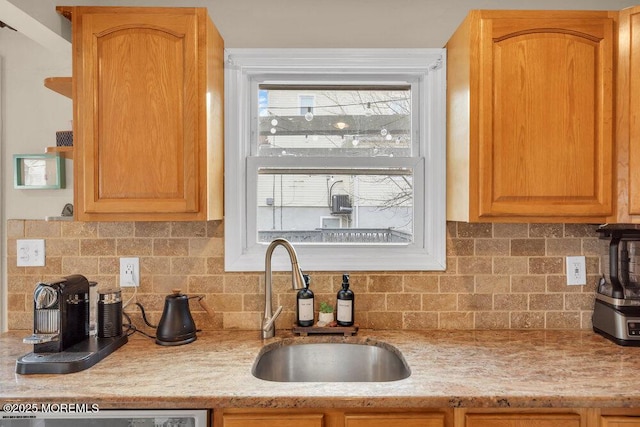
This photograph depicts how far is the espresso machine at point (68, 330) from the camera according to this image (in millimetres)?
1404

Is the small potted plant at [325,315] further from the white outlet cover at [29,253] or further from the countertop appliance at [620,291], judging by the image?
the white outlet cover at [29,253]

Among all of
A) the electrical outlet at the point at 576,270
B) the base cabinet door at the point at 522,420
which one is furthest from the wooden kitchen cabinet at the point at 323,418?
the electrical outlet at the point at 576,270

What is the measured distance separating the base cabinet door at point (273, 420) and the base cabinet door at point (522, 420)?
18.9 inches

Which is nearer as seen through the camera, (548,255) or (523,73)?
(523,73)

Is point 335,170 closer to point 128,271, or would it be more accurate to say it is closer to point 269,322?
point 269,322

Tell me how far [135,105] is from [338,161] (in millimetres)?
911

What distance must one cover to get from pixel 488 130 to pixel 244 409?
4.33 feet

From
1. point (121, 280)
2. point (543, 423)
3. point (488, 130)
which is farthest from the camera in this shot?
point (121, 280)

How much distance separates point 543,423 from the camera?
128cm

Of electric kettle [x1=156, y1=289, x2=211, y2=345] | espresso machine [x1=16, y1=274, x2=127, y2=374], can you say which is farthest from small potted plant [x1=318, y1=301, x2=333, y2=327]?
espresso machine [x1=16, y1=274, x2=127, y2=374]

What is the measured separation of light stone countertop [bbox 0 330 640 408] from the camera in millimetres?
1248

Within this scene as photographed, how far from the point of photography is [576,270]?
1.93 meters

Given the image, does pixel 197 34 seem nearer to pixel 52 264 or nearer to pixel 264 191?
pixel 264 191

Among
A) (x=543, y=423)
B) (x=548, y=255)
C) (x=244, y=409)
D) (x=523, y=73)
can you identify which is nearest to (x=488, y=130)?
(x=523, y=73)
